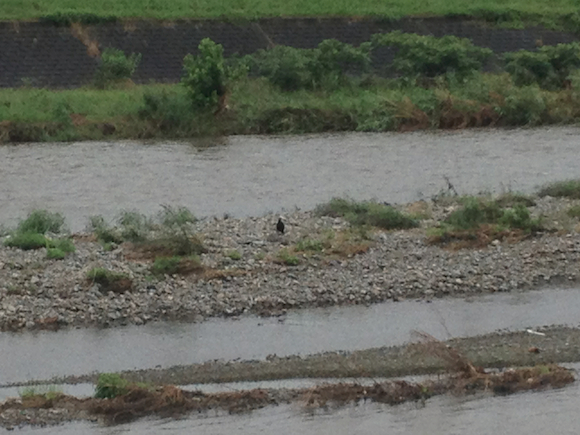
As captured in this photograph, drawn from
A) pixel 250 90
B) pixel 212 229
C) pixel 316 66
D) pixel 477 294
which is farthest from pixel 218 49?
pixel 477 294

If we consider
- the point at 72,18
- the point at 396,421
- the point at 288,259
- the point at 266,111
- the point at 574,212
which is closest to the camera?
the point at 396,421

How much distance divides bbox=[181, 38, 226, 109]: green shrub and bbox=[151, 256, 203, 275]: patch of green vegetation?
583 inches

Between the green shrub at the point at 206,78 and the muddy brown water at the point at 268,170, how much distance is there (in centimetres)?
149

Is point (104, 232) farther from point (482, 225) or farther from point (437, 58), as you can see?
point (437, 58)

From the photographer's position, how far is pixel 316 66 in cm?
3344

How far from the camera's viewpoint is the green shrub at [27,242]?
16.2m

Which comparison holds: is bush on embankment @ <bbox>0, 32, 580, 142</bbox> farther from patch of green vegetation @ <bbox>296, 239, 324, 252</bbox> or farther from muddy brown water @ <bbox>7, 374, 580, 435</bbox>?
muddy brown water @ <bbox>7, 374, 580, 435</bbox>

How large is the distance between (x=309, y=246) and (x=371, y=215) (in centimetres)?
196

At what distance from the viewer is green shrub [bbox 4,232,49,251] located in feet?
53.3

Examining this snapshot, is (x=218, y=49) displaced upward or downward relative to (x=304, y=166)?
upward

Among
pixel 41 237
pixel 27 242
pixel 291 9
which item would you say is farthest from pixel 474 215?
pixel 291 9

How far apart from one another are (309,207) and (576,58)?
17415 millimetres

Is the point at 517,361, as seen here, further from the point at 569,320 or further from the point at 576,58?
the point at 576,58

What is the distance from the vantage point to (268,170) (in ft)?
80.8
